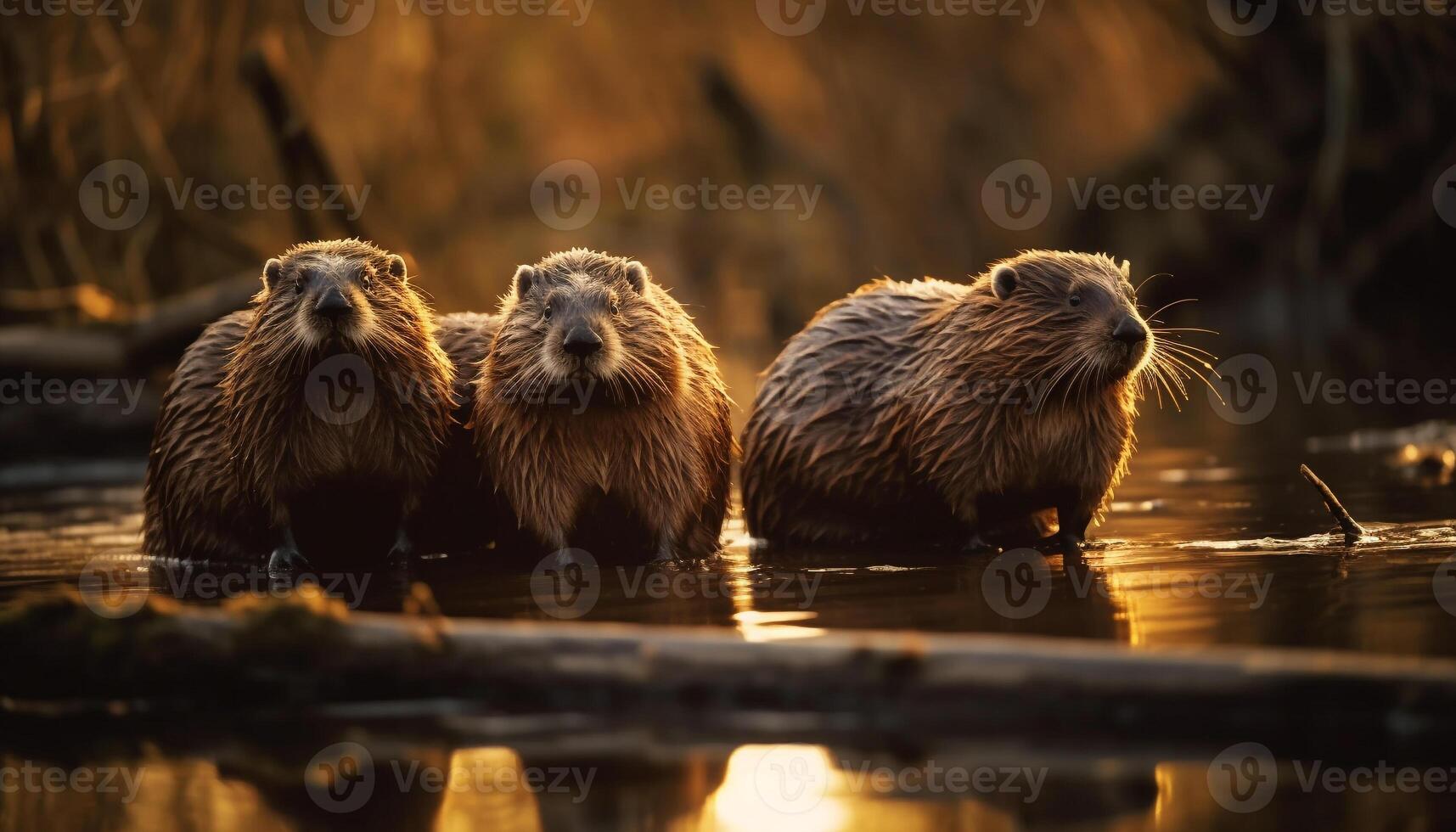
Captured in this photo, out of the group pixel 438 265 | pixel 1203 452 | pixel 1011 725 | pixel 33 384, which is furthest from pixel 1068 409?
pixel 438 265

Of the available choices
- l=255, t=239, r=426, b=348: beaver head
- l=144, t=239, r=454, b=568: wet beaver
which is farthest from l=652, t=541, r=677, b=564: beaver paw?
l=255, t=239, r=426, b=348: beaver head

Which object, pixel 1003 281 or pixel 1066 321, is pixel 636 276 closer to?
pixel 1003 281

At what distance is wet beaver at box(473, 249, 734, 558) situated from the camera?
5.59m

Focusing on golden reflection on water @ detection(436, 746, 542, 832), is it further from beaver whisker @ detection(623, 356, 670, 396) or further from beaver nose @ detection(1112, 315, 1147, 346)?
beaver nose @ detection(1112, 315, 1147, 346)

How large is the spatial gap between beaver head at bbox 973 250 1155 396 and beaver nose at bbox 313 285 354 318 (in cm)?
223

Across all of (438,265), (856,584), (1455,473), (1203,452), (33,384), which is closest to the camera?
(856,584)

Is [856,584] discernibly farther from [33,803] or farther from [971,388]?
[33,803]

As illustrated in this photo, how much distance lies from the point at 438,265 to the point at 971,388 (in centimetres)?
1449

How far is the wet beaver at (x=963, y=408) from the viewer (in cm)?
571

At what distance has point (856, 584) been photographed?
4.96 meters

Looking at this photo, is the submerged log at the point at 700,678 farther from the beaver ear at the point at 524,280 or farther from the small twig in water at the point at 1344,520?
the beaver ear at the point at 524,280

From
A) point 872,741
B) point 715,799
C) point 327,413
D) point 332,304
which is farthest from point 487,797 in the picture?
point 327,413

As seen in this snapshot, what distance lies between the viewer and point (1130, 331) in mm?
5418

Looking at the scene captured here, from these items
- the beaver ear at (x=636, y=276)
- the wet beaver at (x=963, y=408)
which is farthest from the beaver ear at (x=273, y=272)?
the wet beaver at (x=963, y=408)
